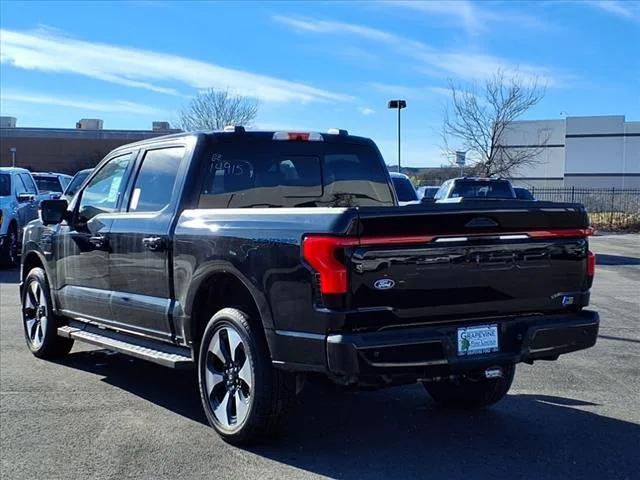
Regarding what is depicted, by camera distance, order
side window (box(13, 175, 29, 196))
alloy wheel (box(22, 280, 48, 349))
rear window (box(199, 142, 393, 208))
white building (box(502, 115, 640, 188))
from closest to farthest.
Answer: rear window (box(199, 142, 393, 208))
alloy wheel (box(22, 280, 48, 349))
side window (box(13, 175, 29, 196))
white building (box(502, 115, 640, 188))

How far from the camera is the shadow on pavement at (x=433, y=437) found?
4.71m

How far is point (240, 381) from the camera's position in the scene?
5.09m

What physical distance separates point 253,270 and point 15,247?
505 inches

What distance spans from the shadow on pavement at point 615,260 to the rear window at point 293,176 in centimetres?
1365

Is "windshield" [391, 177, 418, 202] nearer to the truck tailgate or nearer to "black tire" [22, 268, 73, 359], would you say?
"black tire" [22, 268, 73, 359]

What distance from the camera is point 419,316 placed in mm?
4547

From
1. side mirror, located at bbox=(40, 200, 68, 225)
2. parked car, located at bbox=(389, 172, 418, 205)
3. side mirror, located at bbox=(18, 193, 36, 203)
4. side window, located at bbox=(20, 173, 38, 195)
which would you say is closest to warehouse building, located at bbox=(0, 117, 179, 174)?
side window, located at bbox=(20, 173, 38, 195)

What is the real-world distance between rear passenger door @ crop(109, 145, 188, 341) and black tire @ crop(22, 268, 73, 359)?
149cm

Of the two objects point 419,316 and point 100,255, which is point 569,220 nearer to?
point 419,316

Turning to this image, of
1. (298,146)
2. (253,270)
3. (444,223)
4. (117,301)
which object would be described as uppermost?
(298,146)

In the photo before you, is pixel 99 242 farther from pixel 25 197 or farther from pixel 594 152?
pixel 594 152

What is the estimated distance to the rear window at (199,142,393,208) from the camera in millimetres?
5949

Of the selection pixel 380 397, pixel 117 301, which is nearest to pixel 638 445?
pixel 380 397

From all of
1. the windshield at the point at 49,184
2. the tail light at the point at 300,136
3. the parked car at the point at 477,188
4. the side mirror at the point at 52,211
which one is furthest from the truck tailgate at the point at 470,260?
the windshield at the point at 49,184
